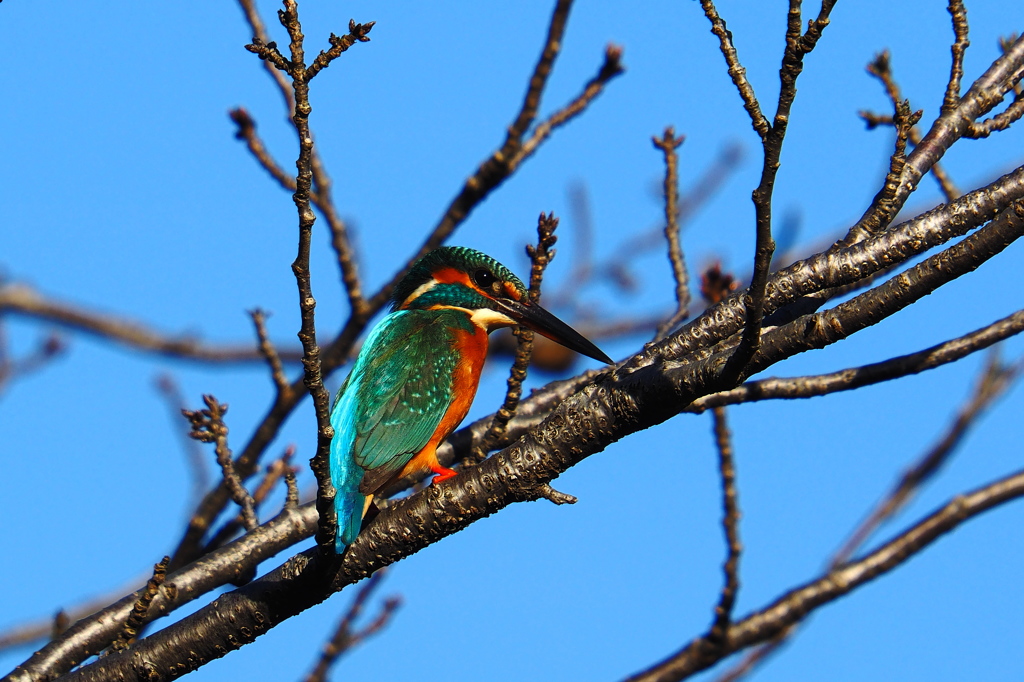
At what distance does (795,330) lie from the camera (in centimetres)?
268

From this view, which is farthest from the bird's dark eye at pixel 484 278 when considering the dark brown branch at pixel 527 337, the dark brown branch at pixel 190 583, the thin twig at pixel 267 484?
the dark brown branch at pixel 190 583

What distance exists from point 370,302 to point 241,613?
1.93 m

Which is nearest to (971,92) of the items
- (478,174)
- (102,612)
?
(478,174)

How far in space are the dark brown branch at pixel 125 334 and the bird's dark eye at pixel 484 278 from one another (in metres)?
1.93

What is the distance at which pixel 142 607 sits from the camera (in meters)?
3.17

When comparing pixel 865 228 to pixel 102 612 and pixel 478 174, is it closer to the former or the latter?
pixel 478 174

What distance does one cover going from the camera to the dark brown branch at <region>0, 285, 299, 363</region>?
6508 mm

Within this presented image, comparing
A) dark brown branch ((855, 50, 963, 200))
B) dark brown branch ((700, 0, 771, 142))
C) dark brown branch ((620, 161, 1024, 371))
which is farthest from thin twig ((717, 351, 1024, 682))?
dark brown branch ((700, 0, 771, 142))

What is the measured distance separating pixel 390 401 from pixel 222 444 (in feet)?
2.33

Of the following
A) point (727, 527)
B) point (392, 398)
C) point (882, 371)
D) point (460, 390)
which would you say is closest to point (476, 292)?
point (460, 390)

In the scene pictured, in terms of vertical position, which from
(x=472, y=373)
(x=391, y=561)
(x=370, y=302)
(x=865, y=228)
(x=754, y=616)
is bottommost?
(x=754, y=616)

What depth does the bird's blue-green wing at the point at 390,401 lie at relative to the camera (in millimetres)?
3752

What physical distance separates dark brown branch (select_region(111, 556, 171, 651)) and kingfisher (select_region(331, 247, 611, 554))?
1.82ft

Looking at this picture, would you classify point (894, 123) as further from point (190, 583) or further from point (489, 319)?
point (190, 583)
